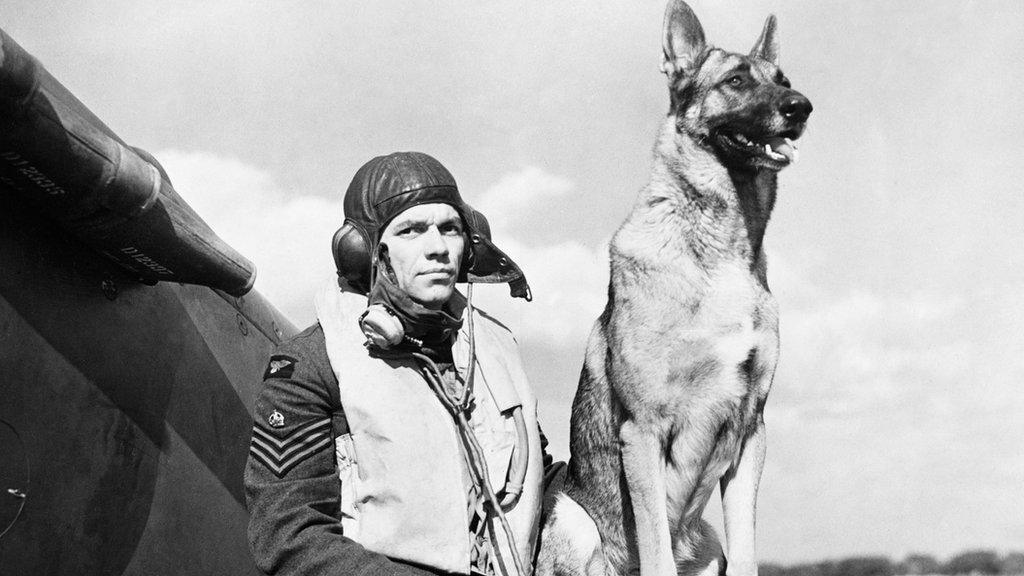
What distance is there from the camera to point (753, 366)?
4.33 metres

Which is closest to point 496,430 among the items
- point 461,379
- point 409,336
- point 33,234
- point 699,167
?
point 461,379

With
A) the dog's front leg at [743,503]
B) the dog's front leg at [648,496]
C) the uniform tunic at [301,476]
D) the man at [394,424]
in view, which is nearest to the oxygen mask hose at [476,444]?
the man at [394,424]

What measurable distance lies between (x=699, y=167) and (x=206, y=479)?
301 centimetres

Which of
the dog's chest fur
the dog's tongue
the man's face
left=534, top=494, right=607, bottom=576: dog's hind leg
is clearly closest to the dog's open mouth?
the dog's tongue

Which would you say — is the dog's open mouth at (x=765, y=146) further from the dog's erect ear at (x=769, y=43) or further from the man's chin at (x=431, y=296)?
the man's chin at (x=431, y=296)

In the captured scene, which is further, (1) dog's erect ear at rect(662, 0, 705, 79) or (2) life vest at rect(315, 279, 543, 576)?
(1) dog's erect ear at rect(662, 0, 705, 79)

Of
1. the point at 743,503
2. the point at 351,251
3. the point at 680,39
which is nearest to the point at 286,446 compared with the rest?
the point at 351,251

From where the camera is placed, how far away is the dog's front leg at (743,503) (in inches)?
166

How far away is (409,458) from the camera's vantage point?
338 centimetres

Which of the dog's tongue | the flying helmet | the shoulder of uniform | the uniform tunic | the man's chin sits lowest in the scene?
the uniform tunic

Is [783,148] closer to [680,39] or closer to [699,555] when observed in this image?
[680,39]

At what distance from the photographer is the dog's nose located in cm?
436

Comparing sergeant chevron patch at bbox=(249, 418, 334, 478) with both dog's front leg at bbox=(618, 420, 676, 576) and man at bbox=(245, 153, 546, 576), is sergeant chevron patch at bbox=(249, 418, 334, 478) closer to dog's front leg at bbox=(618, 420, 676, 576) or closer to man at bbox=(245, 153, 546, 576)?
man at bbox=(245, 153, 546, 576)

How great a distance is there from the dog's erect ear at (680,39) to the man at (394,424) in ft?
6.00
